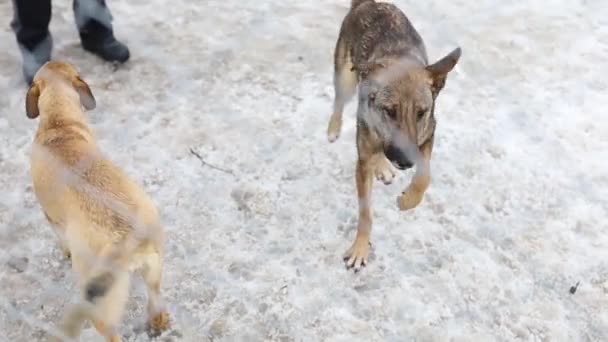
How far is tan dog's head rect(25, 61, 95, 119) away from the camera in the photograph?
3.24 metres

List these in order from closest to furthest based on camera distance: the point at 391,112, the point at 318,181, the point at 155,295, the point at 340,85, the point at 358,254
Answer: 1. the point at 155,295
2. the point at 391,112
3. the point at 358,254
4. the point at 318,181
5. the point at 340,85

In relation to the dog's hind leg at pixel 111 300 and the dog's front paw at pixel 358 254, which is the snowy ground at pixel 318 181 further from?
the dog's hind leg at pixel 111 300

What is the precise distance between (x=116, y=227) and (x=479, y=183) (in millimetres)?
2188

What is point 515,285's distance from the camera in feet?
10.9

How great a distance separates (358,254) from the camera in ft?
11.1

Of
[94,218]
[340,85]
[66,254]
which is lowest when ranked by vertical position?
[66,254]

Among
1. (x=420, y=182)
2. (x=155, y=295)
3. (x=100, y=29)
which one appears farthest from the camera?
(x=100, y=29)

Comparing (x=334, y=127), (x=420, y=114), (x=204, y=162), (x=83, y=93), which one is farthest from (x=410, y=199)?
(x=83, y=93)

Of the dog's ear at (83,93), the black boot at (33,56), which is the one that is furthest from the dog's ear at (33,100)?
the black boot at (33,56)

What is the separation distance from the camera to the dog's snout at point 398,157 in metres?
2.93

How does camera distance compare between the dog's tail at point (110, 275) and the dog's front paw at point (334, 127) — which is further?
the dog's front paw at point (334, 127)

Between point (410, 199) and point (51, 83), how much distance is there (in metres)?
1.81

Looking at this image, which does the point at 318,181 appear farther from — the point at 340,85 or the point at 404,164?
the point at 404,164

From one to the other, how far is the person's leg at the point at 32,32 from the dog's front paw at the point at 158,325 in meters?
2.14
